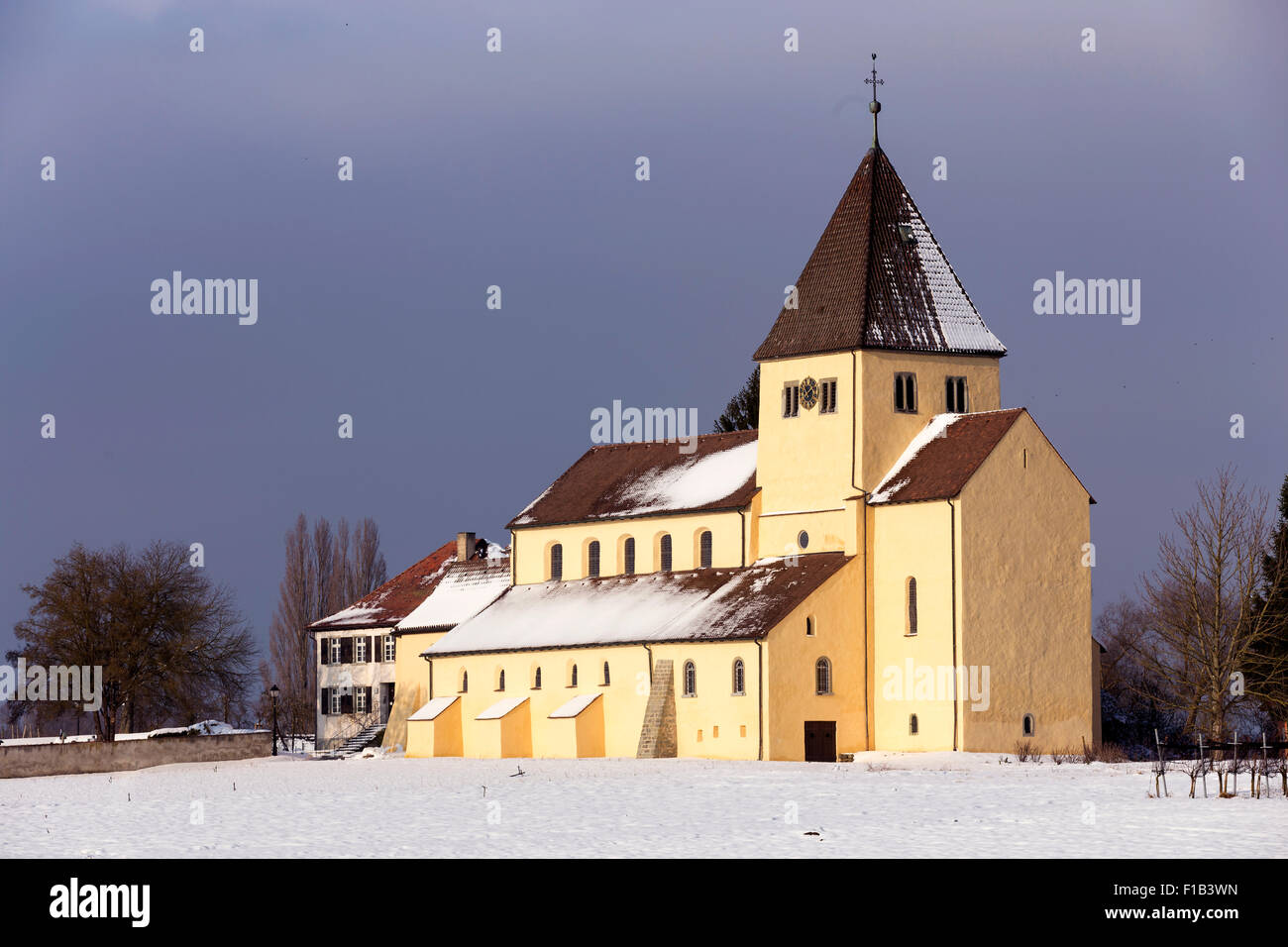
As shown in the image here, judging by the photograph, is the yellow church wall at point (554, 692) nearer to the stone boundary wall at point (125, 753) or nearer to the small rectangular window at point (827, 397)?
the stone boundary wall at point (125, 753)

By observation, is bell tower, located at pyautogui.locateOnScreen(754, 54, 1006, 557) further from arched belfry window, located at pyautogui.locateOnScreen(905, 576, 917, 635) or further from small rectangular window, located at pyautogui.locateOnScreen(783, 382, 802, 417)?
arched belfry window, located at pyautogui.locateOnScreen(905, 576, 917, 635)

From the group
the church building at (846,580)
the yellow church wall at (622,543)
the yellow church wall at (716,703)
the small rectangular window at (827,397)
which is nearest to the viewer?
the church building at (846,580)

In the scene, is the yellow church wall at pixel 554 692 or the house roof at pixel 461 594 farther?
the house roof at pixel 461 594

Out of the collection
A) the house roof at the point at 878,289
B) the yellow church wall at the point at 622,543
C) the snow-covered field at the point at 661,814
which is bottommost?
the snow-covered field at the point at 661,814

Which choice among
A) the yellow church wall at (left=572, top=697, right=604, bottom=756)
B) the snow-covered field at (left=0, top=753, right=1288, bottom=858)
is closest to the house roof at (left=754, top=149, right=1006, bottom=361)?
the yellow church wall at (left=572, top=697, right=604, bottom=756)

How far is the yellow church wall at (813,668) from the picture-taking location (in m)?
59.9

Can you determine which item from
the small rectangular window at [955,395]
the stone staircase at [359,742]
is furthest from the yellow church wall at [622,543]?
the stone staircase at [359,742]

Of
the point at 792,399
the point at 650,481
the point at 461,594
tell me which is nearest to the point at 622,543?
the point at 650,481

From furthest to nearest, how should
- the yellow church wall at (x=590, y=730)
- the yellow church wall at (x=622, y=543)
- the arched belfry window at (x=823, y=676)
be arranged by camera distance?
the yellow church wall at (x=622, y=543)
the yellow church wall at (x=590, y=730)
the arched belfry window at (x=823, y=676)

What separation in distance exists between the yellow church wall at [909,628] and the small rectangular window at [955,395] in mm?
4767

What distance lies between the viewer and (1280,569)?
2442 inches

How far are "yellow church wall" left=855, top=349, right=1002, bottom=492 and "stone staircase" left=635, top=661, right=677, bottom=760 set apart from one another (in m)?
7.95

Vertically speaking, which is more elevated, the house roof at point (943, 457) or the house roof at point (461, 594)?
the house roof at point (943, 457)
